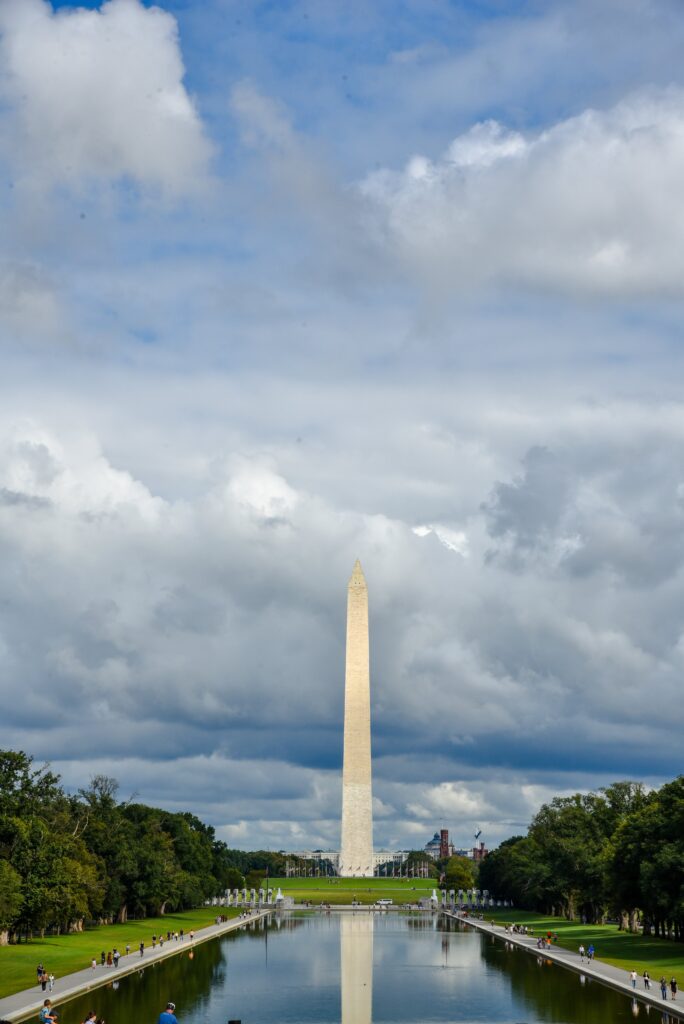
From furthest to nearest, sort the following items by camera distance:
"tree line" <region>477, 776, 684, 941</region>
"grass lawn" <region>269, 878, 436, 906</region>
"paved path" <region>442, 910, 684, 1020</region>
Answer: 1. "grass lawn" <region>269, 878, 436, 906</region>
2. "tree line" <region>477, 776, 684, 941</region>
3. "paved path" <region>442, 910, 684, 1020</region>

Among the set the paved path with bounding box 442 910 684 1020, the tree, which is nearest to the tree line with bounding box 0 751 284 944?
the tree

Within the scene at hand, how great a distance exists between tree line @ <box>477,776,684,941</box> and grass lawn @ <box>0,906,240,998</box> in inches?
1033

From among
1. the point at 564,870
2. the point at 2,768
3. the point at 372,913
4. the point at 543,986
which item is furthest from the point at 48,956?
the point at 372,913

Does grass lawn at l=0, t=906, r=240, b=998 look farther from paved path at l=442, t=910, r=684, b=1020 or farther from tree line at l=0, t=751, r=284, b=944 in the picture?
paved path at l=442, t=910, r=684, b=1020

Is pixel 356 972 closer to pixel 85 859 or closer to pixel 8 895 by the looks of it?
pixel 8 895

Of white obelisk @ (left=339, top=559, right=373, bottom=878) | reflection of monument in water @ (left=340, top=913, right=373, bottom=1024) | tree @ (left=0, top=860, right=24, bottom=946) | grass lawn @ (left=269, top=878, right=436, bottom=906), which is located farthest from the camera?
grass lawn @ (left=269, top=878, right=436, bottom=906)

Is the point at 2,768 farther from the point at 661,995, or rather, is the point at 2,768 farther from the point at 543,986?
the point at 661,995

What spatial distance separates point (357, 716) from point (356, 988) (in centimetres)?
6893

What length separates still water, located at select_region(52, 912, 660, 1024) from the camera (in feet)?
124

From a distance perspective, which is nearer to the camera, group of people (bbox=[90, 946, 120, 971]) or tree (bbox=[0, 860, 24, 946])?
group of people (bbox=[90, 946, 120, 971])

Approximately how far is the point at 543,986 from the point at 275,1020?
43.5 ft

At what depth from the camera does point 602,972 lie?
50.2 m

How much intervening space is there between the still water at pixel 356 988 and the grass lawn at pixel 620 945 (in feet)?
13.3

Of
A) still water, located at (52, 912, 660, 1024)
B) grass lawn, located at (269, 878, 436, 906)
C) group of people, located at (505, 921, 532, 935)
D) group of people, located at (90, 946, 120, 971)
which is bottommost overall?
still water, located at (52, 912, 660, 1024)
